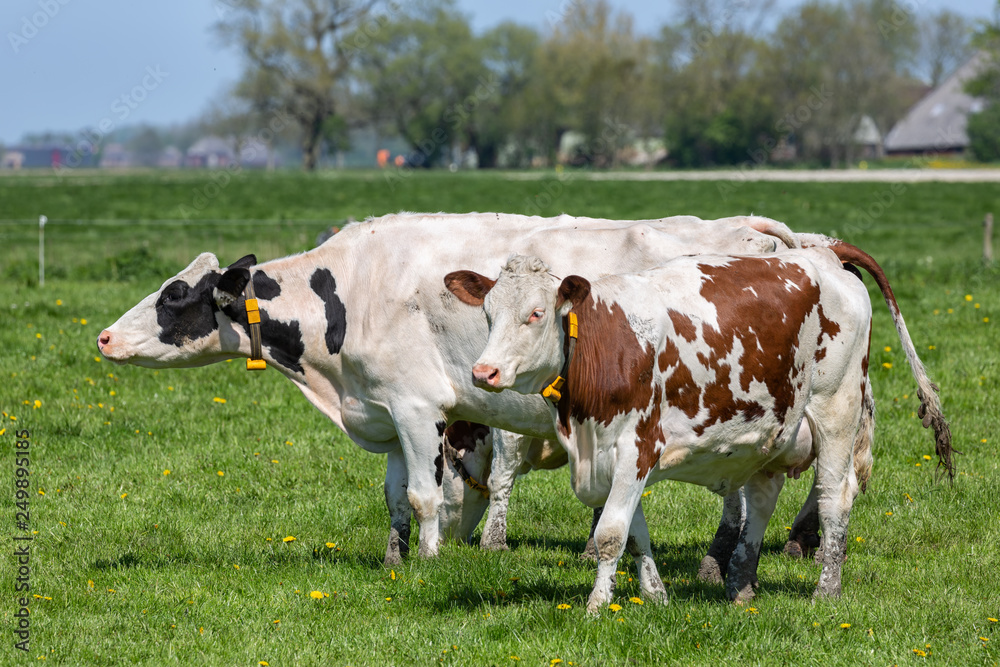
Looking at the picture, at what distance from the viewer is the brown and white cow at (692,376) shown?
5.33 metres

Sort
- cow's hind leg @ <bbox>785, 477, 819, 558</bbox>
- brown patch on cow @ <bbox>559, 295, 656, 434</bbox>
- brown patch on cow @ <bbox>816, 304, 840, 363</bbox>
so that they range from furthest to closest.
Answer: cow's hind leg @ <bbox>785, 477, 819, 558</bbox> → brown patch on cow @ <bbox>816, 304, 840, 363</bbox> → brown patch on cow @ <bbox>559, 295, 656, 434</bbox>

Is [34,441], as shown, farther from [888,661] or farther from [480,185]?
[480,185]

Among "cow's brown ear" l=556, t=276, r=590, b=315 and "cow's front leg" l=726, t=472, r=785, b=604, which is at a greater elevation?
"cow's brown ear" l=556, t=276, r=590, b=315

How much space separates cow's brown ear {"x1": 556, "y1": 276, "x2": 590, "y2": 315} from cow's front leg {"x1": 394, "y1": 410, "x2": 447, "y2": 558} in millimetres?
1598

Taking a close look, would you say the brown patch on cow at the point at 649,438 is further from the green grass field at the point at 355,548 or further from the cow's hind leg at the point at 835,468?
the cow's hind leg at the point at 835,468

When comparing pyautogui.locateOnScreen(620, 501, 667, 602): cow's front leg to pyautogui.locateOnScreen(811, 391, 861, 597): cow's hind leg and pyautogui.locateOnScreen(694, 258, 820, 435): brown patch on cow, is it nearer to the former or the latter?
pyautogui.locateOnScreen(694, 258, 820, 435): brown patch on cow

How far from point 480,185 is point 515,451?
4610 cm

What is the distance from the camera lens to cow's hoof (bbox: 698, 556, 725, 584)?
21.5 ft

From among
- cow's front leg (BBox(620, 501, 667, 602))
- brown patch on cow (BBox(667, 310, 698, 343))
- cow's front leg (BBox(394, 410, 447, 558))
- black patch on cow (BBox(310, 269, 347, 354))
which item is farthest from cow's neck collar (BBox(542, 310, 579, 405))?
black patch on cow (BBox(310, 269, 347, 354))

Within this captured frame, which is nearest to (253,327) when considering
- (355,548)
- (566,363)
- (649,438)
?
(355,548)

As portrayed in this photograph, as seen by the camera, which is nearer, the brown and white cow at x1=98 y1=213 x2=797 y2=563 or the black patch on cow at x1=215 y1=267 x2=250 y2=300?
the brown and white cow at x1=98 y1=213 x2=797 y2=563

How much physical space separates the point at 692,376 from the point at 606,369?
514 mm

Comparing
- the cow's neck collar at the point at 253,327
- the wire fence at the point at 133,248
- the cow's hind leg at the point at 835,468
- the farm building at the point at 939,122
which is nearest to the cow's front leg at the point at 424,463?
the cow's neck collar at the point at 253,327

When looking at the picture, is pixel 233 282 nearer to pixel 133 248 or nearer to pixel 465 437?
pixel 465 437
